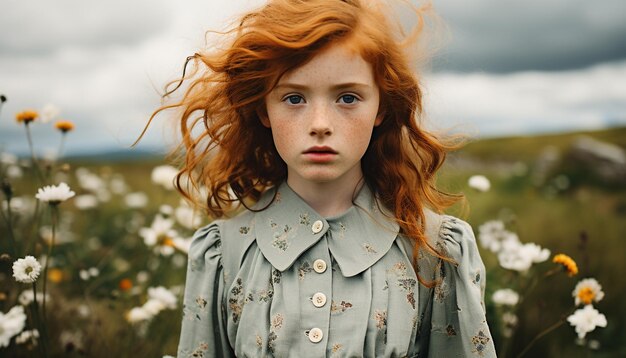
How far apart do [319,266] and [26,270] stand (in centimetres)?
111

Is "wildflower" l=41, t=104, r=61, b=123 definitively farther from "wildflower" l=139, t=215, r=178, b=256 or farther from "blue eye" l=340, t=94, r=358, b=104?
"blue eye" l=340, t=94, r=358, b=104

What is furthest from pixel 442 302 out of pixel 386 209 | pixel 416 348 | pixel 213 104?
pixel 213 104

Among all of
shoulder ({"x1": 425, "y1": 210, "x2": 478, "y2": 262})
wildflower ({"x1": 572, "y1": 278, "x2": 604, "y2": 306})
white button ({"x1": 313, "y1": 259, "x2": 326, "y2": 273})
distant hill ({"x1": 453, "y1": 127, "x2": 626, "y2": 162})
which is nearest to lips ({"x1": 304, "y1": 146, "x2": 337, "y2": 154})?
white button ({"x1": 313, "y1": 259, "x2": 326, "y2": 273})

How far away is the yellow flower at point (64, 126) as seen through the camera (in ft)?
10.1

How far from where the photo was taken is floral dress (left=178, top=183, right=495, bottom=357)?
2.08 m

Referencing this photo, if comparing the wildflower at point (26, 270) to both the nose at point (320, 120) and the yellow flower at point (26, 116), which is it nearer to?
the yellow flower at point (26, 116)

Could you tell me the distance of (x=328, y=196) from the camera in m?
2.29

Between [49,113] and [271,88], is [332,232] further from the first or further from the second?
[49,113]

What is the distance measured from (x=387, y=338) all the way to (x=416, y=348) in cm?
25

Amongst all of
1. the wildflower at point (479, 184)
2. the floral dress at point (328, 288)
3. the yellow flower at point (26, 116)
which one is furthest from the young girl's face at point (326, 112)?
the yellow flower at point (26, 116)

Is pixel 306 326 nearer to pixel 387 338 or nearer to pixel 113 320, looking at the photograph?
pixel 387 338

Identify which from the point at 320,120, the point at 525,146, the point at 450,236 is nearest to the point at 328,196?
the point at 320,120

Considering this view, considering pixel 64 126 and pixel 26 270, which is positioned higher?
pixel 64 126

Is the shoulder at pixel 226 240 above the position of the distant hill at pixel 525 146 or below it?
below
